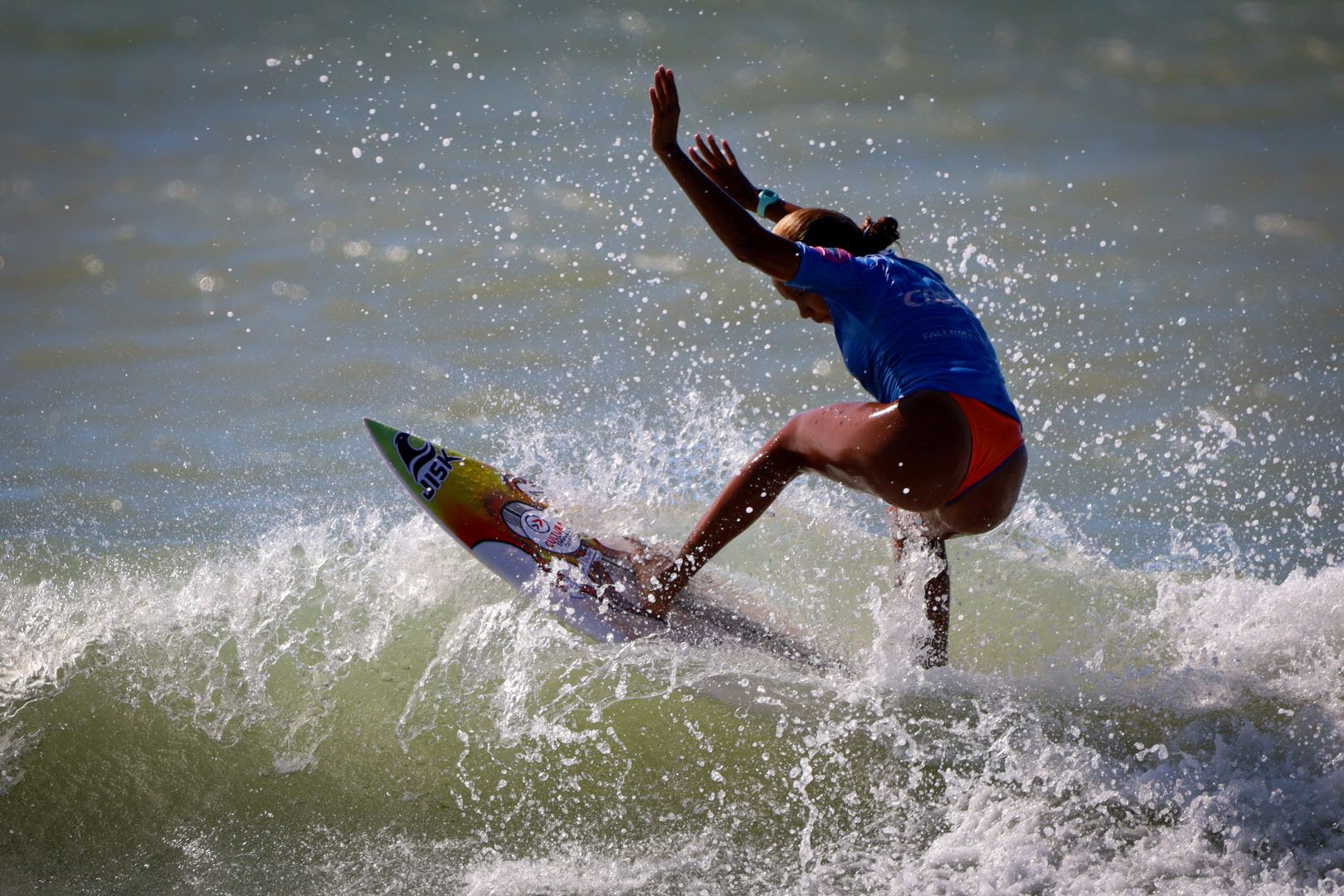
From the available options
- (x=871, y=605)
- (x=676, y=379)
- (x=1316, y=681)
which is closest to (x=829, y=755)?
(x=871, y=605)

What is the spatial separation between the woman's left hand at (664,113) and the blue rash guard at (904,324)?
499mm

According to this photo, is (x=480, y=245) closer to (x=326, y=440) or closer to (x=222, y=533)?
(x=326, y=440)

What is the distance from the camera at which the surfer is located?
Result: 11.3 ft

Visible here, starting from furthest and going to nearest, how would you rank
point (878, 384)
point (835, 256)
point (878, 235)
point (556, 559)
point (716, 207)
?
point (556, 559), point (878, 235), point (878, 384), point (835, 256), point (716, 207)

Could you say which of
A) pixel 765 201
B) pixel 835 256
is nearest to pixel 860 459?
pixel 835 256

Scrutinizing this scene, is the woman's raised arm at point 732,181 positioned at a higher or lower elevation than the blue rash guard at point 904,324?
higher

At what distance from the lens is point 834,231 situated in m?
3.80

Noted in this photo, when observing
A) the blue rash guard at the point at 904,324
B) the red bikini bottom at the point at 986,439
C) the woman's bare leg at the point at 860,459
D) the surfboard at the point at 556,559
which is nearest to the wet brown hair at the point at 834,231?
the blue rash guard at the point at 904,324

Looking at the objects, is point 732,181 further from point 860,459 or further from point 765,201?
point 860,459

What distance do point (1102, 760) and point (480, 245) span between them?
7.24 metres

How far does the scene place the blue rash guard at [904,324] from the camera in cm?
350

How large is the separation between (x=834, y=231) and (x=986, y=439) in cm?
84

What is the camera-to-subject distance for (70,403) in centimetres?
838

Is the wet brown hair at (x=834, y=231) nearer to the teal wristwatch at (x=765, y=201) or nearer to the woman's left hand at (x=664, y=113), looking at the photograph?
the teal wristwatch at (x=765, y=201)
